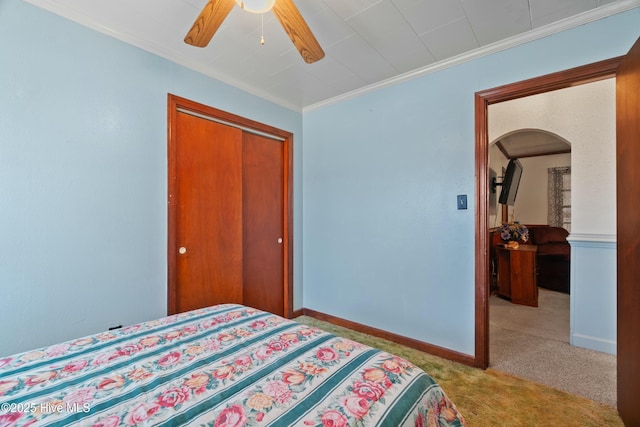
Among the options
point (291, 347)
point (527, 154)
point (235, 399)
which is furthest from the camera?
point (527, 154)

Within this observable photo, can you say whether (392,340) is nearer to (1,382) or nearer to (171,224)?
(171,224)

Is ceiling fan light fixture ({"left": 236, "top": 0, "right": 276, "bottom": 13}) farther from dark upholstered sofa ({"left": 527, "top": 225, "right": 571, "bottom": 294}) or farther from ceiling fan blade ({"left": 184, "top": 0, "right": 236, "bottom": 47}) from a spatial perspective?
dark upholstered sofa ({"left": 527, "top": 225, "right": 571, "bottom": 294})

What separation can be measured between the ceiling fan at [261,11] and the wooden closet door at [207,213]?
1025mm

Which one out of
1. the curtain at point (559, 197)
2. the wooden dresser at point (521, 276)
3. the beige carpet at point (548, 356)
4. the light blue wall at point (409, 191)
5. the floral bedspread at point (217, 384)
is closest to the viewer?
the floral bedspread at point (217, 384)

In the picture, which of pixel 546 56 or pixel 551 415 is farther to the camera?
pixel 546 56

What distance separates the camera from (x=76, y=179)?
172cm

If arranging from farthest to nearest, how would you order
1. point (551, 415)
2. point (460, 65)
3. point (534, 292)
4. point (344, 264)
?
point (534, 292) < point (344, 264) < point (460, 65) < point (551, 415)

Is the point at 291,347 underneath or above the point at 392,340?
above

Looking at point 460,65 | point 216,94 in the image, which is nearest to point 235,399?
point 216,94

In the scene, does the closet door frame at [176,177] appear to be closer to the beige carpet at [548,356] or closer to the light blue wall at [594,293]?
the beige carpet at [548,356]

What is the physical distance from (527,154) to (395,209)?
476cm

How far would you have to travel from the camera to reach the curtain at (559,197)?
5301mm

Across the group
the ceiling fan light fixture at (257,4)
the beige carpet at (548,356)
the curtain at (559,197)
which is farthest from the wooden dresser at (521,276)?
the ceiling fan light fixture at (257,4)

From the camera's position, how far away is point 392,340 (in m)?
2.56
